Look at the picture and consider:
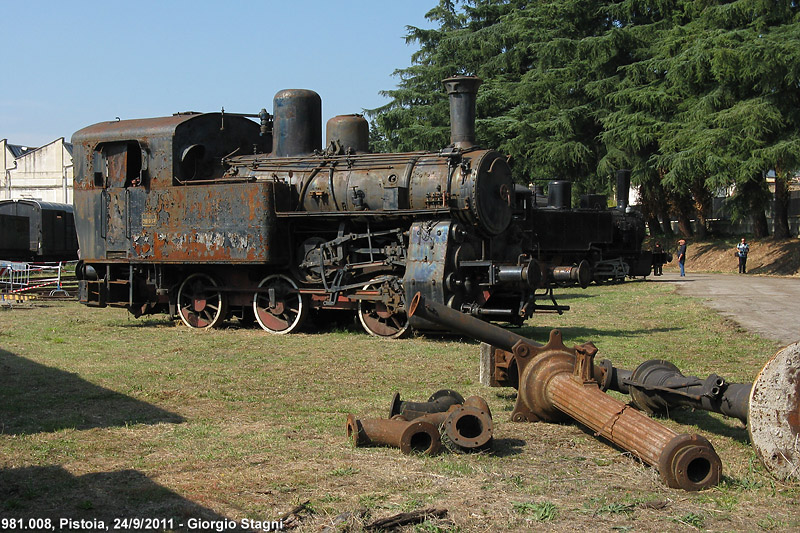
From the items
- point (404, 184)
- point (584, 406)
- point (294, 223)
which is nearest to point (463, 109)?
point (404, 184)

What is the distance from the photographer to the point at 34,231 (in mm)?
28078

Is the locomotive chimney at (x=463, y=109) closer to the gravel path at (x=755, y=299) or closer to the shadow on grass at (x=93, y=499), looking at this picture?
the gravel path at (x=755, y=299)

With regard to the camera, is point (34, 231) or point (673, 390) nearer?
point (673, 390)

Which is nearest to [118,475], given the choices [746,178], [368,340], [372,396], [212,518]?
[212,518]

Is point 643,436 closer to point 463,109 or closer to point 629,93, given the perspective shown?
point 463,109

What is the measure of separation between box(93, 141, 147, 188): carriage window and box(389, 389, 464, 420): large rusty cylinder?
374 inches

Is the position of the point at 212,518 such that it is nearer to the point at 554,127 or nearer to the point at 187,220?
the point at 187,220

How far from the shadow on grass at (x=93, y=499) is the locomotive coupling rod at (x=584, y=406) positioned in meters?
2.43

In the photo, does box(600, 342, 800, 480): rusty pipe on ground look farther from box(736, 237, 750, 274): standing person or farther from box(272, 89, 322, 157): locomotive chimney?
box(736, 237, 750, 274): standing person

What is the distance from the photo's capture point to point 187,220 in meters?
13.8

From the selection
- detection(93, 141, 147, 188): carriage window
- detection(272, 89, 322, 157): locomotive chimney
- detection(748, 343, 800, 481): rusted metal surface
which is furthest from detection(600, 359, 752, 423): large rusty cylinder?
detection(93, 141, 147, 188): carriage window

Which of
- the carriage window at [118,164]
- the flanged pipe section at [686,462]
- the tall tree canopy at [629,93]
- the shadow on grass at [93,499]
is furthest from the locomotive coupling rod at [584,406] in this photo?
the tall tree canopy at [629,93]

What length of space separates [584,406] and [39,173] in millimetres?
62590

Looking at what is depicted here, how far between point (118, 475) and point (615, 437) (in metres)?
3.26
